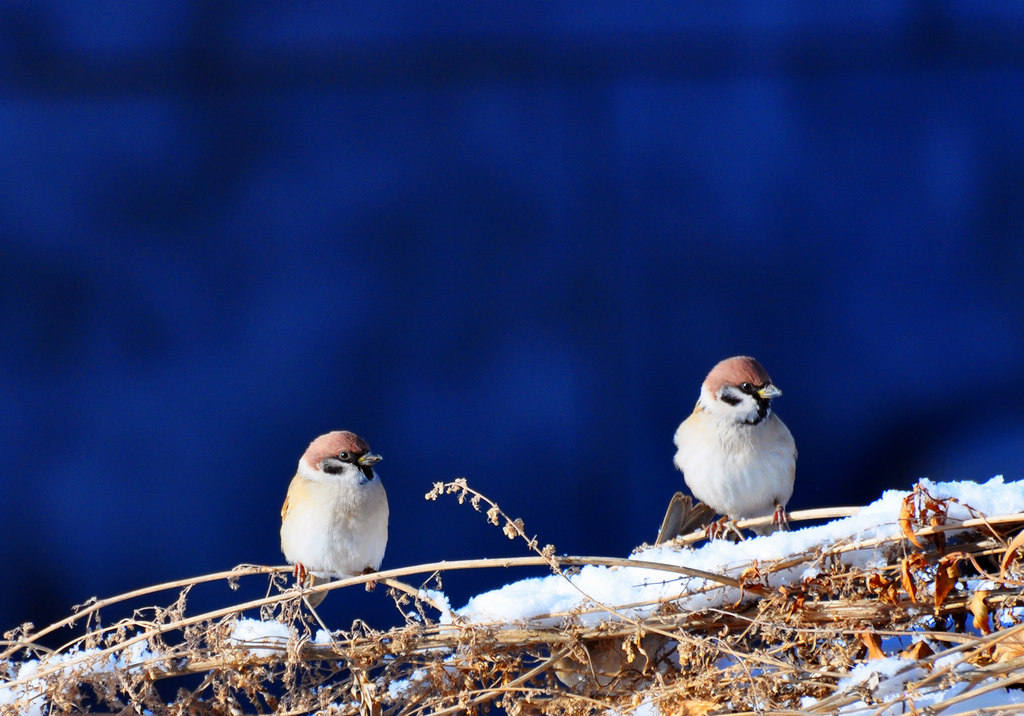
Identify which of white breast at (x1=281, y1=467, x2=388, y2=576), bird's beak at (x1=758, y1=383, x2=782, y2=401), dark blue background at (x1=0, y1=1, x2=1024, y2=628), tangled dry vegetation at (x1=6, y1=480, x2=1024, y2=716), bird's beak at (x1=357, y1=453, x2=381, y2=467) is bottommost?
tangled dry vegetation at (x1=6, y1=480, x2=1024, y2=716)

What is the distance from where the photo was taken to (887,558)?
140cm

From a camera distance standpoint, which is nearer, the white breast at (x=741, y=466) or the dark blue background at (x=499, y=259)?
the white breast at (x=741, y=466)

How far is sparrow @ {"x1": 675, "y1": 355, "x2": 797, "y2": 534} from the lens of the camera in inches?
89.9

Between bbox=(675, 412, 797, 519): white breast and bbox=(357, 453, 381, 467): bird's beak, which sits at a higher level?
bbox=(357, 453, 381, 467): bird's beak

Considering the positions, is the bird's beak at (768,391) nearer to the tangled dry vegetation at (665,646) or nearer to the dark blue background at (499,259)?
the tangled dry vegetation at (665,646)

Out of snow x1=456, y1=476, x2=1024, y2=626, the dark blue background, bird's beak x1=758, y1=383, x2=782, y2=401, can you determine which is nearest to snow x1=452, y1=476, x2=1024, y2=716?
snow x1=456, y1=476, x2=1024, y2=626

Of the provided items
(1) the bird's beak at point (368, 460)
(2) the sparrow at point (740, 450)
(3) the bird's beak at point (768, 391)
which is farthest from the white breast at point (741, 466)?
(1) the bird's beak at point (368, 460)

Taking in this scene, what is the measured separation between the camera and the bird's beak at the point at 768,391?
2166 mm

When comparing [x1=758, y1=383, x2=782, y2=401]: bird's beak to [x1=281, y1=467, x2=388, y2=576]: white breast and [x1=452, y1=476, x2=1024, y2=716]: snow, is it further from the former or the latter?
[x1=281, y1=467, x2=388, y2=576]: white breast

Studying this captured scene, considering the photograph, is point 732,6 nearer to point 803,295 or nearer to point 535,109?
point 535,109

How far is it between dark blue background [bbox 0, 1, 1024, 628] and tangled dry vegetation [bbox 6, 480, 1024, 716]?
148cm

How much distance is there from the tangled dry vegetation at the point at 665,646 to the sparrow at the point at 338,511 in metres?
0.76

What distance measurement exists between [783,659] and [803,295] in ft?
6.09

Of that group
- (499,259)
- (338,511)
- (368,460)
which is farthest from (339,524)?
(499,259)
